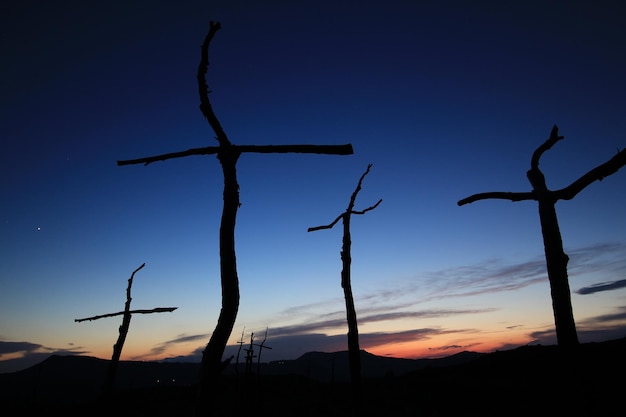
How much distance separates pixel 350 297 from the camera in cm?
1377

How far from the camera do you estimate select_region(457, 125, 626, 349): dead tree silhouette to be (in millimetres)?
5148

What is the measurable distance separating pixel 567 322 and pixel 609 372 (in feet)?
77.9

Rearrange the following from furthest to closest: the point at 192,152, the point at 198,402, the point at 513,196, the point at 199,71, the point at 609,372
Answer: the point at 609,372, the point at 513,196, the point at 192,152, the point at 199,71, the point at 198,402

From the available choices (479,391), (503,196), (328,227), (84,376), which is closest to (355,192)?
(328,227)

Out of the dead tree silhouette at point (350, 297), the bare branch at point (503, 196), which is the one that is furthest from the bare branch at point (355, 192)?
the bare branch at point (503, 196)

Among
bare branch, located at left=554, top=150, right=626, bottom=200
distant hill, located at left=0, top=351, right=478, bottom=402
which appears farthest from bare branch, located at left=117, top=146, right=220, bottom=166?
distant hill, located at left=0, top=351, right=478, bottom=402

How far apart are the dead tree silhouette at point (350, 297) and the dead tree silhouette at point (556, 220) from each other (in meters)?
8.11

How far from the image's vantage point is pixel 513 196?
612 centimetres

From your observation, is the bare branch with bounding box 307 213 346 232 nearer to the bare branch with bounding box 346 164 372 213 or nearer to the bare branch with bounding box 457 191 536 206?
the bare branch with bounding box 346 164 372 213

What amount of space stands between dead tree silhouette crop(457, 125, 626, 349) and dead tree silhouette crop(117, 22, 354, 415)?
12.6 ft

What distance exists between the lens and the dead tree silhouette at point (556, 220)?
203 inches

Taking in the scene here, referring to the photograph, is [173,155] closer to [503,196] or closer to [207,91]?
[207,91]

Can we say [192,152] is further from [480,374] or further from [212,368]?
[480,374]

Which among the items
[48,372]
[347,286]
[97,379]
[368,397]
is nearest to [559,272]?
[347,286]
